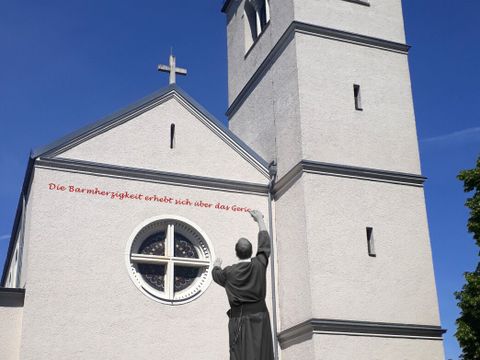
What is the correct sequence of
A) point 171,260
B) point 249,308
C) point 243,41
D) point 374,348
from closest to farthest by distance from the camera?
point 249,308 → point 374,348 → point 171,260 → point 243,41

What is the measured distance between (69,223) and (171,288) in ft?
8.30

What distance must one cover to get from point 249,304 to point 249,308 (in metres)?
0.04

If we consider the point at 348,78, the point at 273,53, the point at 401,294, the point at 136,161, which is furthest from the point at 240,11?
the point at 401,294

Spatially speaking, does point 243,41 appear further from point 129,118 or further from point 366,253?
point 366,253

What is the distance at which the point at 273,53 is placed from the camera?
1788 cm

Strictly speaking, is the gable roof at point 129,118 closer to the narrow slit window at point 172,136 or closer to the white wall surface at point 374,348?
the narrow slit window at point 172,136

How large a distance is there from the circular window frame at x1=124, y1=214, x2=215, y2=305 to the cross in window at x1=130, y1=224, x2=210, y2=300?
0.07 meters

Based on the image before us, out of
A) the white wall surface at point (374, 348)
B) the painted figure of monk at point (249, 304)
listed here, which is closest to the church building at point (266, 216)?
the white wall surface at point (374, 348)

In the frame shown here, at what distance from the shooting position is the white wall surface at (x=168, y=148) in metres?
15.7

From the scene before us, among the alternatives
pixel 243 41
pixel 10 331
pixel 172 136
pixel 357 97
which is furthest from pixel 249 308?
pixel 243 41

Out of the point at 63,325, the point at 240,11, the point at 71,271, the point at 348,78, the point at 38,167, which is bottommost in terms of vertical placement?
the point at 63,325

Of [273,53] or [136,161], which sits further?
[273,53]

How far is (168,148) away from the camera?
16297 mm

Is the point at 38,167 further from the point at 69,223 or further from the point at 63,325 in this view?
the point at 63,325
